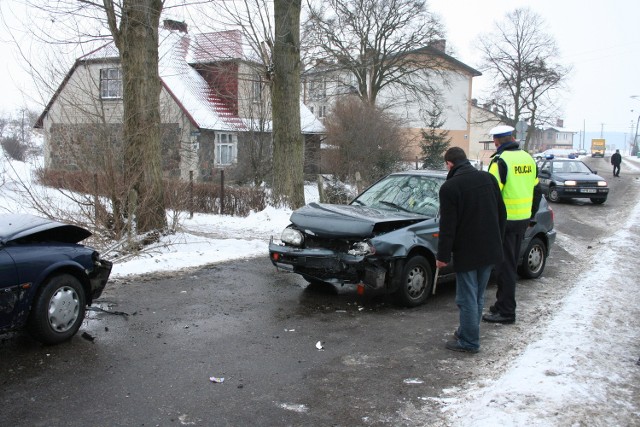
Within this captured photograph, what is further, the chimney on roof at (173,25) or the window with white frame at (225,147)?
the window with white frame at (225,147)

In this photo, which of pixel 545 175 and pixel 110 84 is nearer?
pixel 110 84

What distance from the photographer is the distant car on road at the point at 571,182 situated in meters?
20.2

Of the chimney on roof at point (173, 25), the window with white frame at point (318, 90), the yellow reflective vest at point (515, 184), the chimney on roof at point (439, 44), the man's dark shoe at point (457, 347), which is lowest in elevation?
the man's dark shoe at point (457, 347)

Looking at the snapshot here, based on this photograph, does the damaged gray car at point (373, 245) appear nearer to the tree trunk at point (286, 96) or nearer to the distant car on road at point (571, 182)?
the tree trunk at point (286, 96)

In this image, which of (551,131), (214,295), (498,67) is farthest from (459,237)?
(551,131)

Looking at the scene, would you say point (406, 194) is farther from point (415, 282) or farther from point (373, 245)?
point (373, 245)

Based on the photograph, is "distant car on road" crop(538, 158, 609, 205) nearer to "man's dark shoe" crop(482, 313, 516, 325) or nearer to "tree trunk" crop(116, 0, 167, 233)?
"tree trunk" crop(116, 0, 167, 233)

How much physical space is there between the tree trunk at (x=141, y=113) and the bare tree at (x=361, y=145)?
11.9m

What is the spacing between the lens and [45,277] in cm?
499

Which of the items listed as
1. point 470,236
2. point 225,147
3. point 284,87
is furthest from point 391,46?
point 470,236

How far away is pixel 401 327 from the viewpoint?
611cm

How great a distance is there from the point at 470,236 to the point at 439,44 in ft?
112

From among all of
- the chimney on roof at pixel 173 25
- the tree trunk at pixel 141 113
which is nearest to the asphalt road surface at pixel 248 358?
the tree trunk at pixel 141 113

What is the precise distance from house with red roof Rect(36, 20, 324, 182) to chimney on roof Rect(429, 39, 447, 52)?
384 inches
